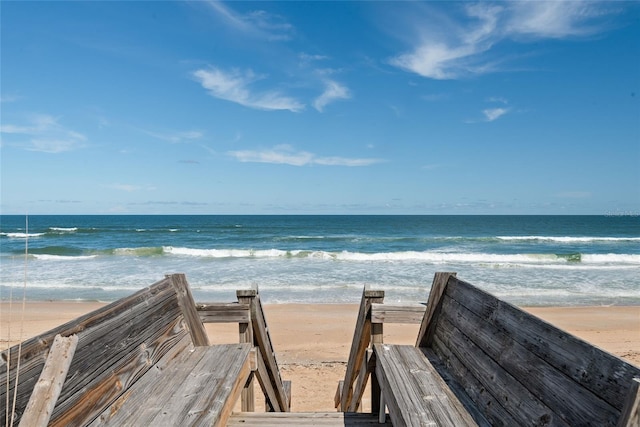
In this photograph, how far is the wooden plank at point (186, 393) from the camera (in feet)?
6.46

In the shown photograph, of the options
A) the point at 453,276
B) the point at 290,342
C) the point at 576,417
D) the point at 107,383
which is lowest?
the point at 290,342

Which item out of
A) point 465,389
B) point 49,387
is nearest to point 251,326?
point 465,389

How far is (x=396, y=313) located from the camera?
10.7 feet

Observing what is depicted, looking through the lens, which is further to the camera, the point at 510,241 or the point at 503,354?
the point at 510,241

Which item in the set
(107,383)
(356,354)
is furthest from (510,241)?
(107,383)

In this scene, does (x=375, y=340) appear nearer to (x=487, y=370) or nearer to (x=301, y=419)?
(x=301, y=419)

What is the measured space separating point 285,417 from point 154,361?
1068mm

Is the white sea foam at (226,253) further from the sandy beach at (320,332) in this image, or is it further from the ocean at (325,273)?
the sandy beach at (320,332)

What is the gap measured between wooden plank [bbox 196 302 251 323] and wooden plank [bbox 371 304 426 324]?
1.11 m

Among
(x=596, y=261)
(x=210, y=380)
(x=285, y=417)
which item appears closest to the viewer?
(x=210, y=380)

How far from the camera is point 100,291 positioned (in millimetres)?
12930

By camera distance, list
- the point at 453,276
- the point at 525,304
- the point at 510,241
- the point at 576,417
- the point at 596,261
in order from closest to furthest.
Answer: the point at 576,417
the point at 453,276
the point at 525,304
the point at 596,261
the point at 510,241

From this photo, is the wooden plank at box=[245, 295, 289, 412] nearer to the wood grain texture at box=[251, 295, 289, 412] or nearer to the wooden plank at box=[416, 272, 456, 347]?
the wood grain texture at box=[251, 295, 289, 412]

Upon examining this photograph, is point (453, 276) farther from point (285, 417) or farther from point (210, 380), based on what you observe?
point (210, 380)
